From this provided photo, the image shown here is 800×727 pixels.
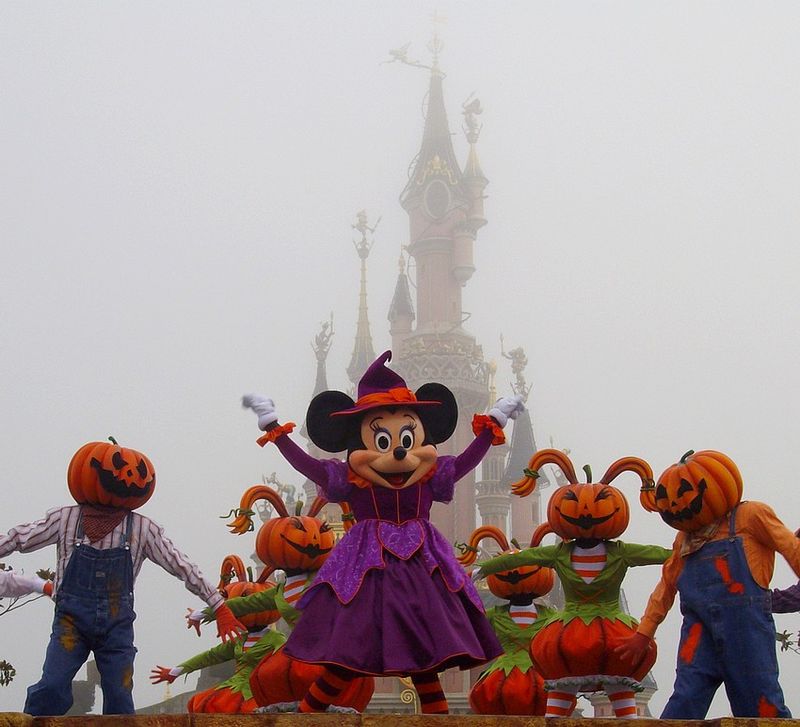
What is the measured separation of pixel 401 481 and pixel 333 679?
3.88 feet

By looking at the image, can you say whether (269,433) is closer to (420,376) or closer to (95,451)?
(95,451)

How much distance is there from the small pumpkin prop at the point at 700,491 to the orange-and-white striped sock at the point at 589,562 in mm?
1308

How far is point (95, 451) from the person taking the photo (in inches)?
270

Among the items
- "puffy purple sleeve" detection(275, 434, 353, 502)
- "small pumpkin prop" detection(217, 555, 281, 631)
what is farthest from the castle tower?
"puffy purple sleeve" detection(275, 434, 353, 502)

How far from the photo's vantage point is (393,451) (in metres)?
6.76

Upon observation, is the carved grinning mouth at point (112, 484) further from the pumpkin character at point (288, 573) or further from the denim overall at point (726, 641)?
the denim overall at point (726, 641)

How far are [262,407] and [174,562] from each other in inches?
→ 41.9

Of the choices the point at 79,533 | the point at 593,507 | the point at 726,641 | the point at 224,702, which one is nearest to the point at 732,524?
the point at 726,641

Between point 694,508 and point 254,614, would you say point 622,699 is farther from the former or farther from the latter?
point 254,614

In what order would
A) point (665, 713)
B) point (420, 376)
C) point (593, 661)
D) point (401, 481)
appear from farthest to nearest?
point (420, 376), point (593, 661), point (401, 481), point (665, 713)

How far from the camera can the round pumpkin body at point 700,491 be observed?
6344 mm

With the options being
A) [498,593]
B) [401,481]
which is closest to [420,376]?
[498,593]

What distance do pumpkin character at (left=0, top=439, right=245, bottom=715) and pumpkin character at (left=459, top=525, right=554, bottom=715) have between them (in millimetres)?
2582

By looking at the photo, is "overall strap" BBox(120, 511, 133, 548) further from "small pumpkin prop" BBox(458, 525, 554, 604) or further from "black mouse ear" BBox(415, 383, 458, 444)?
"small pumpkin prop" BBox(458, 525, 554, 604)
